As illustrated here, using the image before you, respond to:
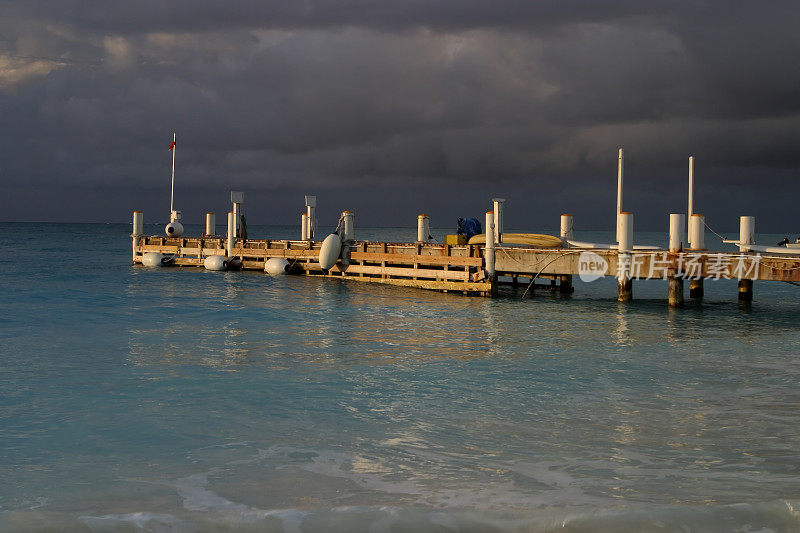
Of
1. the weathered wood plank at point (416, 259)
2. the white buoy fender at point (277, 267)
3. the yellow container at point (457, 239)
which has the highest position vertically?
the yellow container at point (457, 239)

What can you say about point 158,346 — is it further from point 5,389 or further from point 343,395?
point 343,395

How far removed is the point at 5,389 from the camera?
537 inches

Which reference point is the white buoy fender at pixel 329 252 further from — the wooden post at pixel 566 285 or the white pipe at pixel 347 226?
the wooden post at pixel 566 285

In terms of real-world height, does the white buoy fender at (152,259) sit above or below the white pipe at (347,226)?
below

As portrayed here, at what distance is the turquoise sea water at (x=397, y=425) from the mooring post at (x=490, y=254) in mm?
6052

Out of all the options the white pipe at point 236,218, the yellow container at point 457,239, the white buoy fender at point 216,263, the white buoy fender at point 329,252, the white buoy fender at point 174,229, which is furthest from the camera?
the white buoy fender at point 174,229

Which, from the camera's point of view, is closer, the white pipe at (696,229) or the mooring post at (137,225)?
the white pipe at (696,229)

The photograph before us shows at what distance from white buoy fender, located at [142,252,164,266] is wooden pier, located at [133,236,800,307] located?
377cm

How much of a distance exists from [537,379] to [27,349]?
1346cm

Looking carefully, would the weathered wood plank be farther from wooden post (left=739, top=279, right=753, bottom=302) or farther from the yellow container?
wooden post (left=739, top=279, right=753, bottom=302)

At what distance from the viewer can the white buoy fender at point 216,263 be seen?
1645 inches

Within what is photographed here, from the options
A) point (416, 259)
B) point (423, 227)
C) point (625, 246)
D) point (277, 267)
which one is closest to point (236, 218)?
point (277, 267)

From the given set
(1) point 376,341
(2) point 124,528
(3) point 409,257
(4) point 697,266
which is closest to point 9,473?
(2) point 124,528

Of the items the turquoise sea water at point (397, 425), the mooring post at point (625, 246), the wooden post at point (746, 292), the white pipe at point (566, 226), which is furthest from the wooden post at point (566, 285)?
the turquoise sea water at point (397, 425)
